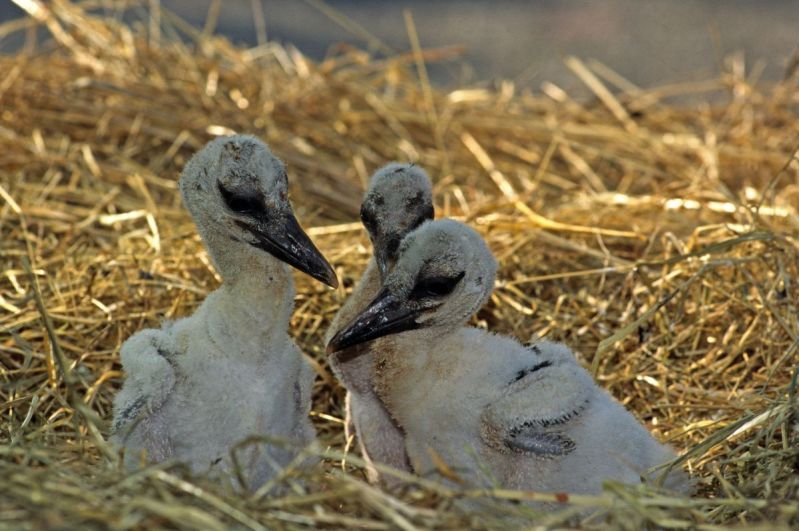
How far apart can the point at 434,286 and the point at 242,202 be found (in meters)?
0.60

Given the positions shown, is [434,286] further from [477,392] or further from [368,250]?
[368,250]

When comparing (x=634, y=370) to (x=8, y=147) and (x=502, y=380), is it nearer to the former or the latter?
(x=502, y=380)

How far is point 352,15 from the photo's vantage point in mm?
10859

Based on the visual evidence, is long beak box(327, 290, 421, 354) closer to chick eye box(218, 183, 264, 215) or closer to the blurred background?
chick eye box(218, 183, 264, 215)

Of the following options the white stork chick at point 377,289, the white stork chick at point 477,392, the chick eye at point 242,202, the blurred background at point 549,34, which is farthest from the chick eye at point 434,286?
the blurred background at point 549,34

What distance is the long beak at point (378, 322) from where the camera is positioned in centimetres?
354

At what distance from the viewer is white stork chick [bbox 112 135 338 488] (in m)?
3.45

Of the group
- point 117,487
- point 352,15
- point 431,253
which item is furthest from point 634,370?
point 352,15

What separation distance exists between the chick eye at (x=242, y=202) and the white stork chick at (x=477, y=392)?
1.40ft

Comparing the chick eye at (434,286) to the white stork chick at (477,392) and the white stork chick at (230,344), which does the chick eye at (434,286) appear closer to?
the white stork chick at (477,392)

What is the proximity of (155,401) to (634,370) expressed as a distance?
1880 mm

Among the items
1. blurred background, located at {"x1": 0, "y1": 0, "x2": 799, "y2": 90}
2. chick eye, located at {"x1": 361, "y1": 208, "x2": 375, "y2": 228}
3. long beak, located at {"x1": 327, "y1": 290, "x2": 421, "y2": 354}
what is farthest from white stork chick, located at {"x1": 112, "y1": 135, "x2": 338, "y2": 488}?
blurred background, located at {"x1": 0, "y1": 0, "x2": 799, "y2": 90}

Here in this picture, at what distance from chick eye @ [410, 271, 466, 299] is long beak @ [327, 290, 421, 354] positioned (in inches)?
2.0

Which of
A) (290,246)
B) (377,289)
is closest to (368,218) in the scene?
(377,289)
